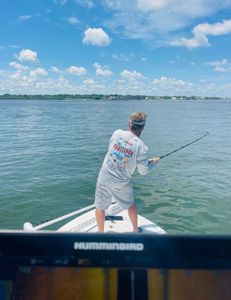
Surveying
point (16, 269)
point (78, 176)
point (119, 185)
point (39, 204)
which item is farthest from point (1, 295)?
point (78, 176)

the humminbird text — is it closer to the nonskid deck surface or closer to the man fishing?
the man fishing

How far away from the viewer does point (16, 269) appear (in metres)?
1.33

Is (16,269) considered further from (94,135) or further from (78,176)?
(94,135)

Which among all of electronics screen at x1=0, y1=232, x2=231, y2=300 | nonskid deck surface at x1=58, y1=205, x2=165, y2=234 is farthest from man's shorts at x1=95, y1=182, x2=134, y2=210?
electronics screen at x1=0, y1=232, x2=231, y2=300

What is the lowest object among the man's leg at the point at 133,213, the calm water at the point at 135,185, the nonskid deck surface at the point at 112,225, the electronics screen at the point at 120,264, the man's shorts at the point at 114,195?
the calm water at the point at 135,185

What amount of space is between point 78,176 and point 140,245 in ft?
43.0

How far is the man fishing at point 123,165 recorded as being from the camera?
14.9ft

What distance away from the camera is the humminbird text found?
4.29ft

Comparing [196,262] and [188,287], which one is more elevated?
[196,262]

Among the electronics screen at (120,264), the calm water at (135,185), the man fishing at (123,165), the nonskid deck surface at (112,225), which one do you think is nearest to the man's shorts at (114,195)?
the man fishing at (123,165)

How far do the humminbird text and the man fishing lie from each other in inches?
128

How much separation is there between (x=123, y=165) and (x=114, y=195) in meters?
0.51

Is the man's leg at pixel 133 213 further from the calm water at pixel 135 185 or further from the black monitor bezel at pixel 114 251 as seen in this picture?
the calm water at pixel 135 185

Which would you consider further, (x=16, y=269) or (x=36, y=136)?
(x=36, y=136)
